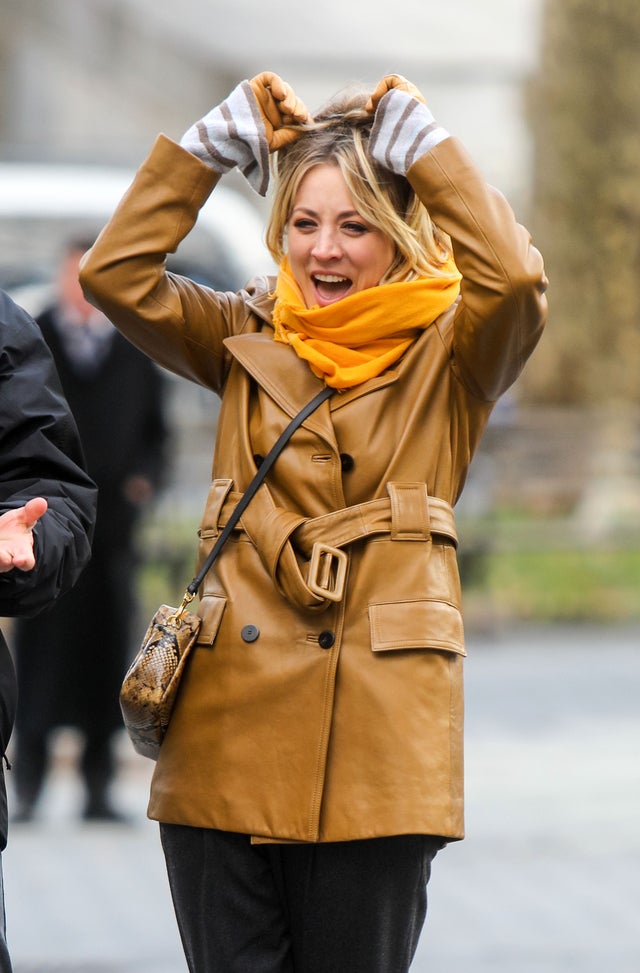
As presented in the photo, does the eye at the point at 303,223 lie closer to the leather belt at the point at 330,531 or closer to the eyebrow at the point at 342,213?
the eyebrow at the point at 342,213

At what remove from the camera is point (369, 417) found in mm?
3012

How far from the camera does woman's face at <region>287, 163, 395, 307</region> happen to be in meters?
3.02

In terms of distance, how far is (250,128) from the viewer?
3.05 meters

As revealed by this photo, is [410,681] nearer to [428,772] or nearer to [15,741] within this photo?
[428,772]

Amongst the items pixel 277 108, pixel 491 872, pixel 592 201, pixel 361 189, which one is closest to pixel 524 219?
pixel 592 201

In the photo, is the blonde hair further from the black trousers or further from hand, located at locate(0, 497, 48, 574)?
the black trousers

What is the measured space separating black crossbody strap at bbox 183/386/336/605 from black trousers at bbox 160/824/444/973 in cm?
42

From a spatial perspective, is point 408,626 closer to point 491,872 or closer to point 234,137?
point 234,137

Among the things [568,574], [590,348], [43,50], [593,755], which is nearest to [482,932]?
[593,755]

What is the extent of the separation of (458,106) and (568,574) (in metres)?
21.8

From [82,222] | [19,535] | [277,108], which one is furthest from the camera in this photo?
[82,222]

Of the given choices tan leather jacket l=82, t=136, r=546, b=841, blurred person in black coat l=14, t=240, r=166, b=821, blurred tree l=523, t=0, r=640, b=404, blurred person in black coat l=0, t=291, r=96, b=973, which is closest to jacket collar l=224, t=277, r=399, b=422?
Result: tan leather jacket l=82, t=136, r=546, b=841

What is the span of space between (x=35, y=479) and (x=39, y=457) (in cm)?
4

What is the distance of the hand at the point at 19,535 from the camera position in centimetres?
268
